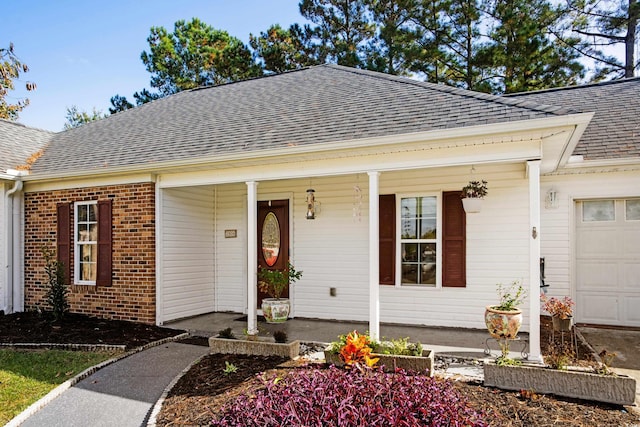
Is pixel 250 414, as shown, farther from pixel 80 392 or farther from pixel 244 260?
pixel 244 260

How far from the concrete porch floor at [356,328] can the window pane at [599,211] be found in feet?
7.88

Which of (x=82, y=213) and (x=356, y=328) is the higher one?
(x=82, y=213)

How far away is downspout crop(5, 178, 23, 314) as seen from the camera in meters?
8.54

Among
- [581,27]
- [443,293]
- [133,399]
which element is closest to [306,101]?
[443,293]

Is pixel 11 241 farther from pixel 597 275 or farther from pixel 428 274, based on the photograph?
pixel 597 275

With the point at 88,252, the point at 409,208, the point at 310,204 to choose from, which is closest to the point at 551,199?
the point at 409,208

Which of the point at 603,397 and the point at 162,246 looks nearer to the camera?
the point at 603,397

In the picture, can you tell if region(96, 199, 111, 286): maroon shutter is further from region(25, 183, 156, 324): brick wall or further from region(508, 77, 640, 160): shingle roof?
region(508, 77, 640, 160): shingle roof

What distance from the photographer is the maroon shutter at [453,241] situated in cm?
699

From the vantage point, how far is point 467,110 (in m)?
5.73

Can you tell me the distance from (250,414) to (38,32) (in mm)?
13582

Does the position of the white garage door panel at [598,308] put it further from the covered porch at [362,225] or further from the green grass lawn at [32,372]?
the green grass lawn at [32,372]

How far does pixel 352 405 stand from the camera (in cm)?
326

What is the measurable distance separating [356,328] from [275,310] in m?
1.34
